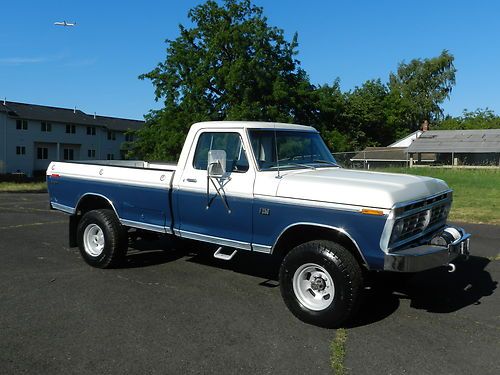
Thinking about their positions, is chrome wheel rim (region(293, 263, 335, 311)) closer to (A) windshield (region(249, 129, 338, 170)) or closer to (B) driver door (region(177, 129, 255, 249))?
(B) driver door (region(177, 129, 255, 249))

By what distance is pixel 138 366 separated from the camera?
13.4 feet

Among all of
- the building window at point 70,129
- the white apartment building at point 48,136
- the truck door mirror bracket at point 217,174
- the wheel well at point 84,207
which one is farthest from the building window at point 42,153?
the truck door mirror bracket at point 217,174

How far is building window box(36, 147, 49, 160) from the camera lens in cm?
5962

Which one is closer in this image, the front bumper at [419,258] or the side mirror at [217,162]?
the front bumper at [419,258]

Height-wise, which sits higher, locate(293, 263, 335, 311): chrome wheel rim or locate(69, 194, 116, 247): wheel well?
locate(69, 194, 116, 247): wheel well

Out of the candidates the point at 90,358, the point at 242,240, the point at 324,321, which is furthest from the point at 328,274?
the point at 90,358

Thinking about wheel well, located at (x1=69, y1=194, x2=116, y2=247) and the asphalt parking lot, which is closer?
the asphalt parking lot

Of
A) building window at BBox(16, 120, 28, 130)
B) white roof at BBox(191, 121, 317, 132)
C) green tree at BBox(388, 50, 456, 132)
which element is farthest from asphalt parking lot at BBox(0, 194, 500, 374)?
green tree at BBox(388, 50, 456, 132)

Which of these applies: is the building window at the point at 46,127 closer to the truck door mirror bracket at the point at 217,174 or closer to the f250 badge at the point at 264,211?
the truck door mirror bracket at the point at 217,174

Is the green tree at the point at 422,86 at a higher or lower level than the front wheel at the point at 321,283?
higher

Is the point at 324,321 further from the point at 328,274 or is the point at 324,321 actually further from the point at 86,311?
the point at 86,311

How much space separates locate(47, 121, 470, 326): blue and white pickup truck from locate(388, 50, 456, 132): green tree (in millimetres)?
68185

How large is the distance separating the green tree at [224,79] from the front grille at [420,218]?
32269 millimetres

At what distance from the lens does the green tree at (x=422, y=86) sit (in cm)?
7250
